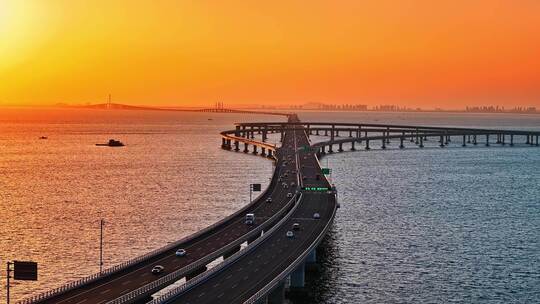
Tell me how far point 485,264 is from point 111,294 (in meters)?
36.3

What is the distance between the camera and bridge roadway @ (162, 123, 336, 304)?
4750cm

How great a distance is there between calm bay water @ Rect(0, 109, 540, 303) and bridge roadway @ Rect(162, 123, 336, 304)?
3.00m

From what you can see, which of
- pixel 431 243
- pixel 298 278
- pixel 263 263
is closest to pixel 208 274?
pixel 263 263

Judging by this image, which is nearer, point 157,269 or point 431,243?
point 157,269

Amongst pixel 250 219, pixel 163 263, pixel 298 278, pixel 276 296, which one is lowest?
pixel 298 278

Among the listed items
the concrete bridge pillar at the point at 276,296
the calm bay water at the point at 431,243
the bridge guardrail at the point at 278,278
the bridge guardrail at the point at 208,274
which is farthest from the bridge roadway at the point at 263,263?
the calm bay water at the point at 431,243

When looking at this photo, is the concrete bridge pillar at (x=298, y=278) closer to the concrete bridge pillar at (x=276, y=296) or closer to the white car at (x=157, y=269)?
the concrete bridge pillar at (x=276, y=296)

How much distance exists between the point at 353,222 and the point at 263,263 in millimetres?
33214

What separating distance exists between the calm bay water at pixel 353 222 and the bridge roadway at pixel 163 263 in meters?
7.26

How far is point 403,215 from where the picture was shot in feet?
311

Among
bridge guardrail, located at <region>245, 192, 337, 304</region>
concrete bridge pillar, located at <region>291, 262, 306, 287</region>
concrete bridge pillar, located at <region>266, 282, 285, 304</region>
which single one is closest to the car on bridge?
bridge guardrail, located at <region>245, 192, 337, 304</region>

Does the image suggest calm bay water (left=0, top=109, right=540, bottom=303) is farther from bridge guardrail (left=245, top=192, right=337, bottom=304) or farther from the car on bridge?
the car on bridge

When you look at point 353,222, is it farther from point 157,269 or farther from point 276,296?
point 157,269

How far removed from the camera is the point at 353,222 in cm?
8850
